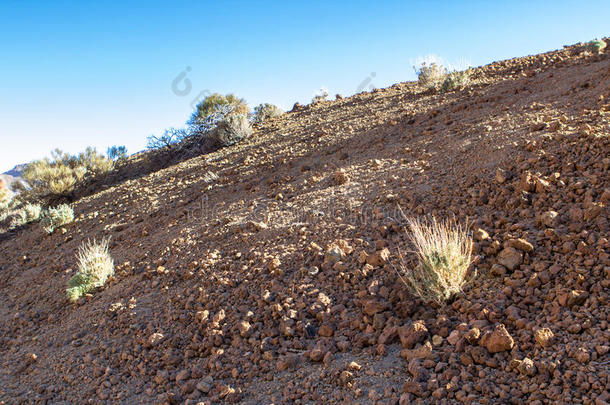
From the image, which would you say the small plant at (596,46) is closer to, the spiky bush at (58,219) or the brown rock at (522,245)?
the brown rock at (522,245)

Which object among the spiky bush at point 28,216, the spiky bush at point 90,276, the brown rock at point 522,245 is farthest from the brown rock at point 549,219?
the spiky bush at point 28,216

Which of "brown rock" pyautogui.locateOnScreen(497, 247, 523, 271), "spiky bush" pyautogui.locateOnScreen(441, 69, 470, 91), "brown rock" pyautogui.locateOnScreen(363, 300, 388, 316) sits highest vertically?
"spiky bush" pyautogui.locateOnScreen(441, 69, 470, 91)

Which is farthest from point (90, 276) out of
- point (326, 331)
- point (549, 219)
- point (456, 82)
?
point (456, 82)

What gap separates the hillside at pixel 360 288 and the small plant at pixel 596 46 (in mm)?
1137

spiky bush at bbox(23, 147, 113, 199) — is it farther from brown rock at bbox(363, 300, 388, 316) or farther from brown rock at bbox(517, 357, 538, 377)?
brown rock at bbox(517, 357, 538, 377)

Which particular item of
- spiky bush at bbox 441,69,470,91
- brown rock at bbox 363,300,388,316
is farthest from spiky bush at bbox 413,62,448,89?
brown rock at bbox 363,300,388,316

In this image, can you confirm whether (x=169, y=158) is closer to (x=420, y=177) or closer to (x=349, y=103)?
(x=349, y=103)

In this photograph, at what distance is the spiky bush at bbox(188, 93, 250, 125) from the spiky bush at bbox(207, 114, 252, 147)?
98 cm

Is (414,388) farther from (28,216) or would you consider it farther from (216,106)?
(216,106)

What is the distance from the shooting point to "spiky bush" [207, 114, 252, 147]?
1056 centimetres

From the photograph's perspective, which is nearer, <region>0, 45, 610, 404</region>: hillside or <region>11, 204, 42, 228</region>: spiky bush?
<region>0, 45, 610, 404</region>: hillside

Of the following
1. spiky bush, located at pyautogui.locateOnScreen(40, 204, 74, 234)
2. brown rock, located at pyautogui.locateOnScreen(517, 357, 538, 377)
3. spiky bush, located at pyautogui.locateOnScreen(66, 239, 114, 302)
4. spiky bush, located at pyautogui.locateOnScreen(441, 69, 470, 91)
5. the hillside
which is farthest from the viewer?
spiky bush, located at pyautogui.locateOnScreen(441, 69, 470, 91)

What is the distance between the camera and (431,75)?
990cm

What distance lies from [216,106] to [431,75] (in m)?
6.81
